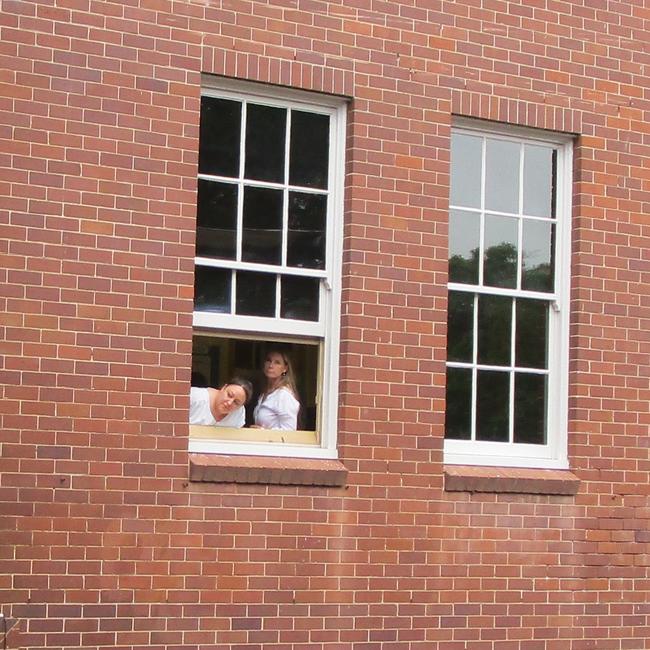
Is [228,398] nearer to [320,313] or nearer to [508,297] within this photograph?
[320,313]

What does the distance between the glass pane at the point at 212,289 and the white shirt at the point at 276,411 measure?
66 cm

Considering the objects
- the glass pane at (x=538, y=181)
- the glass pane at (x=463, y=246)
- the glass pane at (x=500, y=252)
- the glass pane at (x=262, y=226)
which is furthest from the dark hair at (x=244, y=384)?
the glass pane at (x=538, y=181)

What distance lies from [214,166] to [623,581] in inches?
167

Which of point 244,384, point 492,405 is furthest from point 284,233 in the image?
point 492,405

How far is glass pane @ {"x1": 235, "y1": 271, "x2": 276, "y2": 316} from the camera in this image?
9.94 metres

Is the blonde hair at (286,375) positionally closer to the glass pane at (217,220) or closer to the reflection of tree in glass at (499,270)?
the glass pane at (217,220)

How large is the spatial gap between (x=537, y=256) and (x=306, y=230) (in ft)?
6.41

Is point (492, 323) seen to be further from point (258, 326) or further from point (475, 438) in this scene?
point (258, 326)

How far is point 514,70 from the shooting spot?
10977 mm

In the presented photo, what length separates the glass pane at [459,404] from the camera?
10.7 meters

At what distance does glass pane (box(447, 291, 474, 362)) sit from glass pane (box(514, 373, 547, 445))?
1.65ft

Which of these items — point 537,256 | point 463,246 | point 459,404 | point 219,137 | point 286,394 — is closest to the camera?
point 219,137

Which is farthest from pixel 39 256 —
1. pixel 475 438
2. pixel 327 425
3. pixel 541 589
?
pixel 541 589

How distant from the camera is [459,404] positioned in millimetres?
10773
